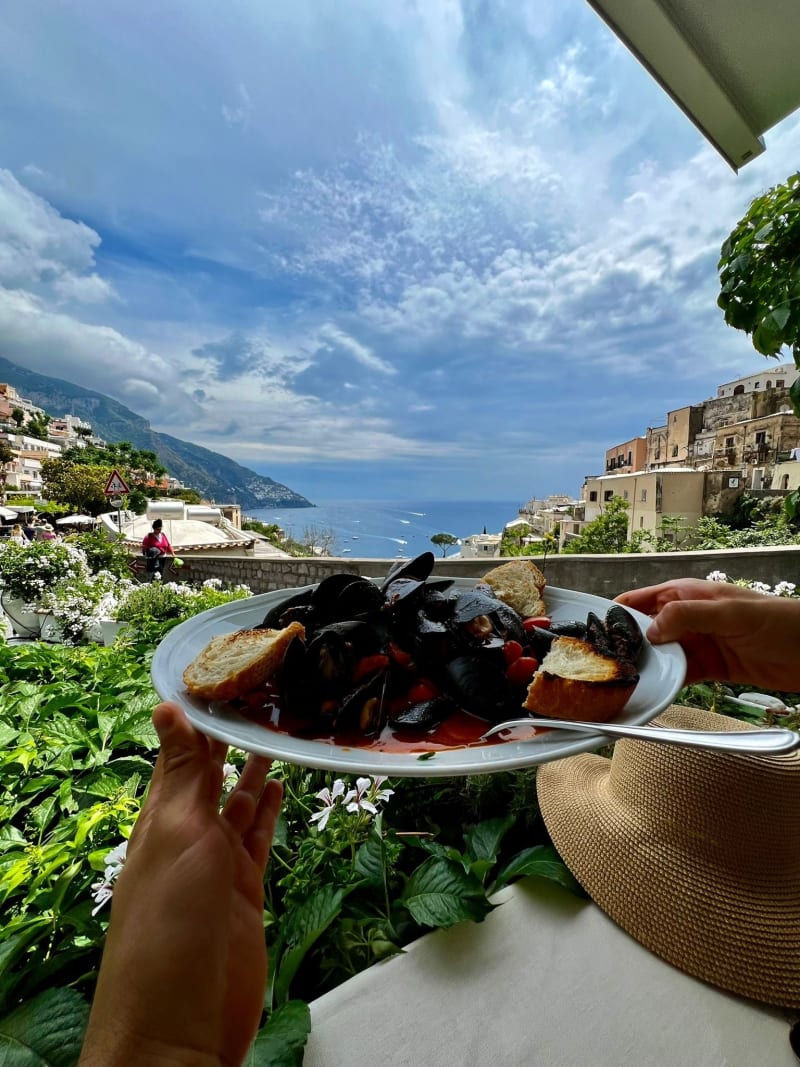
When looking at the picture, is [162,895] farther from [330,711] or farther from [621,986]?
[621,986]

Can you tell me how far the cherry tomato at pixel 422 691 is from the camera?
2.31ft

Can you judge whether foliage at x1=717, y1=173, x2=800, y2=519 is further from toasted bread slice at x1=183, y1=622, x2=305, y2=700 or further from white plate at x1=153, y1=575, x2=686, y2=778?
toasted bread slice at x1=183, y1=622, x2=305, y2=700

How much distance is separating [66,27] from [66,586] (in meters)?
25.3

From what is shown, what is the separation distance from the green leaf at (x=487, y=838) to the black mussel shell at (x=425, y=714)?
77cm

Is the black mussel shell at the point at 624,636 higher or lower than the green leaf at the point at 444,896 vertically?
higher

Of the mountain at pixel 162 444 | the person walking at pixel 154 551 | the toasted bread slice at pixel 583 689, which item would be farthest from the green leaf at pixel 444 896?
the mountain at pixel 162 444

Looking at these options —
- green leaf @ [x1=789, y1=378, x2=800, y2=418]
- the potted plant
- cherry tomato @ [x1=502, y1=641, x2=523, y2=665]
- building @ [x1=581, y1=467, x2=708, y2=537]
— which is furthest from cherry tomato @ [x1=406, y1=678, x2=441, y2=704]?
building @ [x1=581, y1=467, x2=708, y2=537]

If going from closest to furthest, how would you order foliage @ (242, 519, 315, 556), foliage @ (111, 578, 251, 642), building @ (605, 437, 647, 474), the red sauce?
the red sauce → foliage @ (111, 578, 251, 642) → foliage @ (242, 519, 315, 556) → building @ (605, 437, 647, 474)

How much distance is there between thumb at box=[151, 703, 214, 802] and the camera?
588 millimetres

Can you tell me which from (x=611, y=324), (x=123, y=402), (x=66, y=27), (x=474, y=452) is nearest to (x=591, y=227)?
(x=474, y=452)

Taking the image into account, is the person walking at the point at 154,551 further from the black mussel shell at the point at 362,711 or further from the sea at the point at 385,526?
the black mussel shell at the point at 362,711

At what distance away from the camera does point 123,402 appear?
114375 mm

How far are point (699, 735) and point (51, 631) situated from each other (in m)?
4.78

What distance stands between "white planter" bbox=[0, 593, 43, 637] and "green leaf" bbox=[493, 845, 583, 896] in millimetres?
4593
